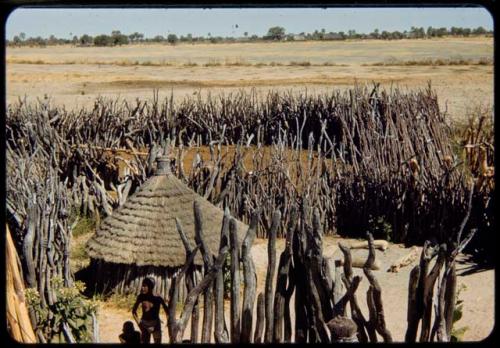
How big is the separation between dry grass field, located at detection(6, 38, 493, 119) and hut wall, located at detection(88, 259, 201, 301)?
1100 cm

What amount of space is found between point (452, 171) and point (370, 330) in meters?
4.78

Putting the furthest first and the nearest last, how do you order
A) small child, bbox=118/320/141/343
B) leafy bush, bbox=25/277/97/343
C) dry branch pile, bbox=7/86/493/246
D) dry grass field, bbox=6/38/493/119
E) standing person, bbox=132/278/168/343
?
1. dry grass field, bbox=6/38/493/119
2. dry branch pile, bbox=7/86/493/246
3. leafy bush, bbox=25/277/97/343
4. standing person, bbox=132/278/168/343
5. small child, bbox=118/320/141/343

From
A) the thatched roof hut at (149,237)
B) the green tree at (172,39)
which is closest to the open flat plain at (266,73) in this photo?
the thatched roof hut at (149,237)

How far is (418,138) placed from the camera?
26.7 ft

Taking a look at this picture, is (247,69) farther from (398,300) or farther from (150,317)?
(150,317)

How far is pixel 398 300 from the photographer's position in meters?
6.23

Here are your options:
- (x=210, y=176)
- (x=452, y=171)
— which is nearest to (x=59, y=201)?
(x=210, y=176)

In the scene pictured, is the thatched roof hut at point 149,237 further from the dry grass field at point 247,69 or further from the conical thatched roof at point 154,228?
the dry grass field at point 247,69

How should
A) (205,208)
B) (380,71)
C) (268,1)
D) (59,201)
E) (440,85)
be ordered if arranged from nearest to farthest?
(268,1)
(59,201)
(205,208)
(440,85)
(380,71)

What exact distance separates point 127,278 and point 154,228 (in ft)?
1.63

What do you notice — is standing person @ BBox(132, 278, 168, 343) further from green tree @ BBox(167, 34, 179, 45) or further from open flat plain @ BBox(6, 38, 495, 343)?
green tree @ BBox(167, 34, 179, 45)

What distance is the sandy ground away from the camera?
543 centimetres

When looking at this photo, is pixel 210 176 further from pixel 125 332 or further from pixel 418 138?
pixel 125 332

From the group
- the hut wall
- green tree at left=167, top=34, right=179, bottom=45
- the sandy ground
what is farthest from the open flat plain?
green tree at left=167, top=34, right=179, bottom=45
